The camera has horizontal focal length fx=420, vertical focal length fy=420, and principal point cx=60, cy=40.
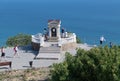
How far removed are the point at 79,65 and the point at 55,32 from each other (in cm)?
1711

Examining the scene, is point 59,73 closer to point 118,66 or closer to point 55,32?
point 118,66

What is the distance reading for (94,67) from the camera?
78.9ft

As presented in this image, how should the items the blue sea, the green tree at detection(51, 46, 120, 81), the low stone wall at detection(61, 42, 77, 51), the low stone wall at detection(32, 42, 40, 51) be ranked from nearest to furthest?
the green tree at detection(51, 46, 120, 81) < the low stone wall at detection(61, 42, 77, 51) < the low stone wall at detection(32, 42, 40, 51) < the blue sea

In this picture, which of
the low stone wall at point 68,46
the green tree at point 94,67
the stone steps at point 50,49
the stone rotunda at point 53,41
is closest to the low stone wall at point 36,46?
the stone rotunda at point 53,41

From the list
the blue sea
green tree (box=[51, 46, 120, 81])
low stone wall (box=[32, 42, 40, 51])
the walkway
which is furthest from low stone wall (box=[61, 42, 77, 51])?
the blue sea

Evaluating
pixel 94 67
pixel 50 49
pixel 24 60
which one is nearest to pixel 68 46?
pixel 50 49

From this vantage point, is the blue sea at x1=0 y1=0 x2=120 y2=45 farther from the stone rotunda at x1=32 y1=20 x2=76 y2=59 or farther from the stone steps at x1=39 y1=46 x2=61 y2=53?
the stone steps at x1=39 y1=46 x2=61 y2=53

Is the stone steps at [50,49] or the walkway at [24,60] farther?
the stone steps at [50,49]

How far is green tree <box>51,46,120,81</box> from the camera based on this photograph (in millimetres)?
23719

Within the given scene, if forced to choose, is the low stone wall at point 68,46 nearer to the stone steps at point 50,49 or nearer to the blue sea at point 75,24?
the stone steps at point 50,49

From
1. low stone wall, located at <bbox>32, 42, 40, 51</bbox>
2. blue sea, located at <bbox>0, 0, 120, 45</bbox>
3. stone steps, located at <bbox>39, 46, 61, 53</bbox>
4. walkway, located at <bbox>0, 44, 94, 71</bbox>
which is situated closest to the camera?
walkway, located at <bbox>0, 44, 94, 71</bbox>

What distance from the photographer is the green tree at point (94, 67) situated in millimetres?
23719

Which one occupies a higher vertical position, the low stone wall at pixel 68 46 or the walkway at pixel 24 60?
the low stone wall at pixel 68 46

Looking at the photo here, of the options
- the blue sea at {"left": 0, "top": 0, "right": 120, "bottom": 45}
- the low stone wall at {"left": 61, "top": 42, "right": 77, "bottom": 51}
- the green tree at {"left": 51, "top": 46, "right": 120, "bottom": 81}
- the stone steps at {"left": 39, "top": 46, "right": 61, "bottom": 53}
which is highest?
the blue sea at {"left": 0, "top": 0, "right": 120, "bottom": 45}
